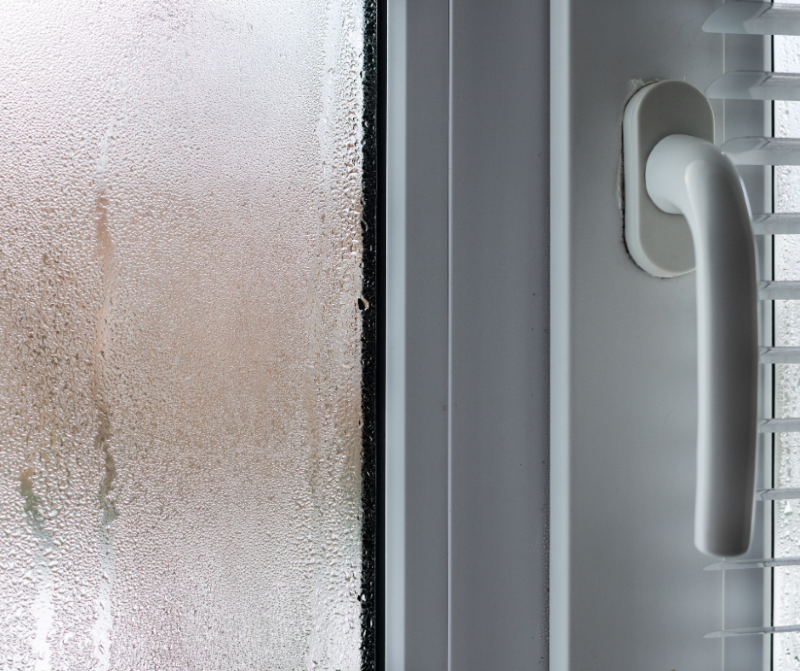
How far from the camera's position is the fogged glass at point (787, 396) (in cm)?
34

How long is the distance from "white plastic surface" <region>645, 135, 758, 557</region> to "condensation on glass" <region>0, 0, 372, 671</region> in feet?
0.60

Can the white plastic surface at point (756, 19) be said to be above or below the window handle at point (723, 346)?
above

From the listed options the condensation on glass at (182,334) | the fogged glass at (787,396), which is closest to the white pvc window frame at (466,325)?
the condensation on glass at (182,334)

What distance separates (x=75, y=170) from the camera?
0.32 m

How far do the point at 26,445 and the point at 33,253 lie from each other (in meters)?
0.10

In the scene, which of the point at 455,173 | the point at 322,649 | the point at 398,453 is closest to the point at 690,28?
the point at 455,173

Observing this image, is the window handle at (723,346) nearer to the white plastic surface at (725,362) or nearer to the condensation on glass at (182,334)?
the white plastic surface at (725,362)

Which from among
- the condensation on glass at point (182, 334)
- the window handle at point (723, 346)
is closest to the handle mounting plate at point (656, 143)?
the window handle at point (723, 346)

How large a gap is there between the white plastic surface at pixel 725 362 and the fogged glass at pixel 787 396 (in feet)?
0.36

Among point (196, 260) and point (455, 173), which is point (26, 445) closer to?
point (196, 260)

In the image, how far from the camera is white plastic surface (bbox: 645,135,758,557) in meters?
0.25

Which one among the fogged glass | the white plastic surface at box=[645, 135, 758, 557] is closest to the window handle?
the white plastic surface at box=[645, 135, 758, 557]

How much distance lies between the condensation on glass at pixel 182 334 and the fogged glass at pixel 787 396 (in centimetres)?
25

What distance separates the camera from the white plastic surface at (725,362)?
0.82 ft
